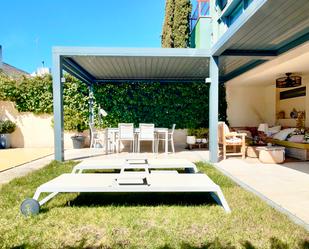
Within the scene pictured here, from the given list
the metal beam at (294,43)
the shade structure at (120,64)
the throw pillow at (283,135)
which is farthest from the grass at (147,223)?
the throw pillow at (283,135)

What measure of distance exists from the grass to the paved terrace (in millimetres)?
251

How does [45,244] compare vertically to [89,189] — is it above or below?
below

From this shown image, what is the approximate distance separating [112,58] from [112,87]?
384cm

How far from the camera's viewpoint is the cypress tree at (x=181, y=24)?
1575cm

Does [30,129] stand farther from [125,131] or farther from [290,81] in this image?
[290,81]

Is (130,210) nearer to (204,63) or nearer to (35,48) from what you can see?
(204,63)

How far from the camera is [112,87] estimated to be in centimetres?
1099

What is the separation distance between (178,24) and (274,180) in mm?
12953

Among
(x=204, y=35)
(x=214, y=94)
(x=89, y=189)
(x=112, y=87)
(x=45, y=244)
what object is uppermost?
(x=204, y=35)

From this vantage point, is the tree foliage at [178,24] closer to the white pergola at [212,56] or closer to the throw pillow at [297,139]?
the white pergola at [212,56]

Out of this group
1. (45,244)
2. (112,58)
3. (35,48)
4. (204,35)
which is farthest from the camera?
(35,48)

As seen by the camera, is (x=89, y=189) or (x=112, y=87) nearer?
(x=89, y=189)

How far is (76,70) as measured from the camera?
27.3 ft

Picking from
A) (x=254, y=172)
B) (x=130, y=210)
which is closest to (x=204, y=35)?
(x=254, y=172)
